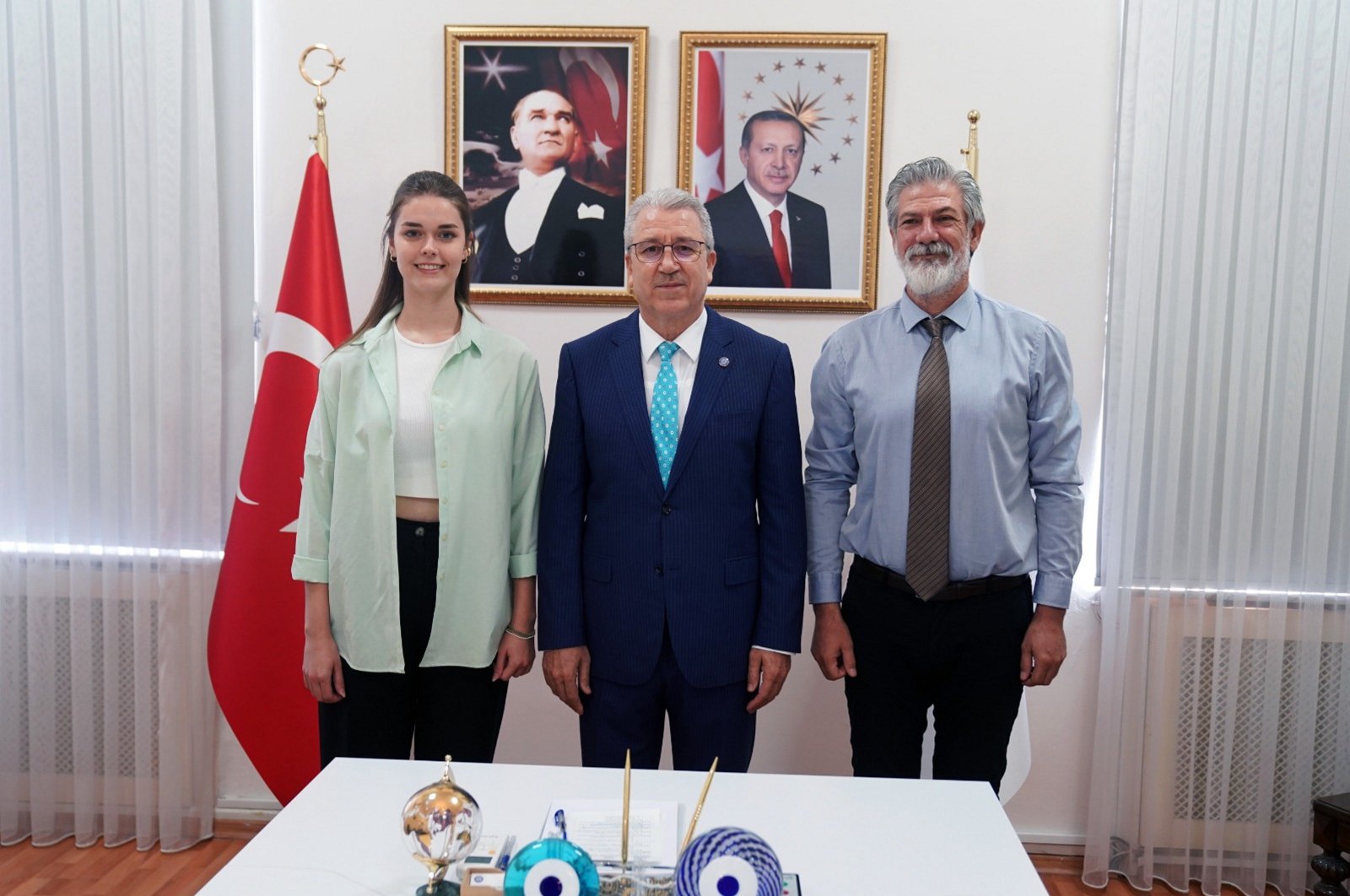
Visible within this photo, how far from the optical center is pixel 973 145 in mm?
2602

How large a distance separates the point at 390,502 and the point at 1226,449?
219 cm

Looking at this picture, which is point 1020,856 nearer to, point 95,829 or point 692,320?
point 692,320

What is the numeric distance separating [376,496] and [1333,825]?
245cm

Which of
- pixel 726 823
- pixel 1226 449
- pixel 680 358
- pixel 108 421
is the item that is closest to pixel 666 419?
pixel 680 358

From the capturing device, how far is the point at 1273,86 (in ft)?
8.46

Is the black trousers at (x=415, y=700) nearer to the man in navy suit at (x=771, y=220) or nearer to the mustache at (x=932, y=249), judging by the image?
the mustache at (x=932, y=249)

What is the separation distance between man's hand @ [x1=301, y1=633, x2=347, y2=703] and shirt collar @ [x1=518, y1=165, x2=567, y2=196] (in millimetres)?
1413

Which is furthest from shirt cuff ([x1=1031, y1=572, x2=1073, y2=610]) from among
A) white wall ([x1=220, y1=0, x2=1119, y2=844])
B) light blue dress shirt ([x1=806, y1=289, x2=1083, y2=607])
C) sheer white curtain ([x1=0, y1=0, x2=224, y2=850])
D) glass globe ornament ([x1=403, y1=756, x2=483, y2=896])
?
sheer white curtain ([x1=0, y1=0, x2=224, y2=850])

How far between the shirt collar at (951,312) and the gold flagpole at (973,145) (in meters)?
0.67

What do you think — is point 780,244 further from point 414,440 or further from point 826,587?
point 414,440

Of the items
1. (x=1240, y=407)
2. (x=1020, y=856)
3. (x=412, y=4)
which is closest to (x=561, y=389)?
(x=1020, y=856)

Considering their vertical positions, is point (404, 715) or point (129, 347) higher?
point (129, 347)

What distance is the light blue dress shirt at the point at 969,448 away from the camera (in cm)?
195

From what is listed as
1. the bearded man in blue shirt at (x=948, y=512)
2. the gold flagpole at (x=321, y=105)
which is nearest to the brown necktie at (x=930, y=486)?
the bearded man in blue shirt at (x=948, y=512)
